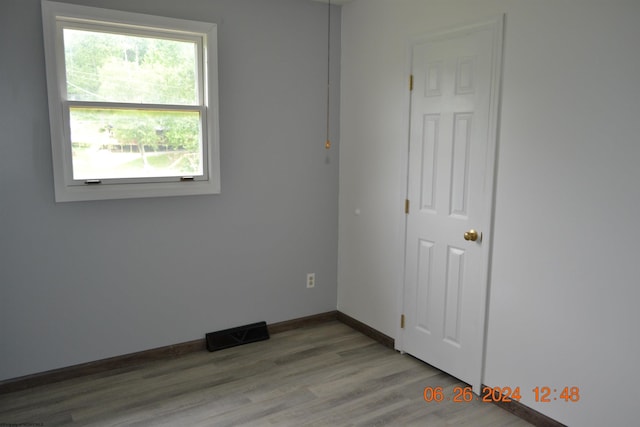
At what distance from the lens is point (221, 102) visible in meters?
3.38

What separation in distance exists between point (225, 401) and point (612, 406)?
6.69 ft

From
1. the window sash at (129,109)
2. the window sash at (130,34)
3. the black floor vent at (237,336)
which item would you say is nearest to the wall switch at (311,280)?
the black floor vent at (237,336)

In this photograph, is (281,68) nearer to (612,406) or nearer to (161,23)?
(161,23)

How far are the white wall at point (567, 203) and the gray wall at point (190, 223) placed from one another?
3.61ft

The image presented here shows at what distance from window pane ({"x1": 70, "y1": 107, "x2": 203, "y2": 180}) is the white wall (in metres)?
1.72

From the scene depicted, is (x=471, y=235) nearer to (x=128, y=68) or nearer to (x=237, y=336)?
(x=237, y=336)

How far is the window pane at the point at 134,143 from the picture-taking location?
296cm

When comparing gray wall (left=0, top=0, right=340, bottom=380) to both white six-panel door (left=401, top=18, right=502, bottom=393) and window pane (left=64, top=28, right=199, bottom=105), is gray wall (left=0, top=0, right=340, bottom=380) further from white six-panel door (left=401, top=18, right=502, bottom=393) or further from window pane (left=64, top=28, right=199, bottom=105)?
white six-panel door (left=401, top=18, right=502, bottom=393)

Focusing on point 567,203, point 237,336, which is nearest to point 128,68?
point 237,336

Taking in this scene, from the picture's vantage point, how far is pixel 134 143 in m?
3.11

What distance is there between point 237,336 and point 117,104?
1.85 meters

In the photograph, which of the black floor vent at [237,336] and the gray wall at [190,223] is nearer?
the gray wall at [190,223]

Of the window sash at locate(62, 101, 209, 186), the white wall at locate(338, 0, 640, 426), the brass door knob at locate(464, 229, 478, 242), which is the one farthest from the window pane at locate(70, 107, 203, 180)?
the brass door knob at locate(464, 229, 478, 242)
